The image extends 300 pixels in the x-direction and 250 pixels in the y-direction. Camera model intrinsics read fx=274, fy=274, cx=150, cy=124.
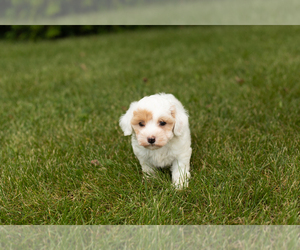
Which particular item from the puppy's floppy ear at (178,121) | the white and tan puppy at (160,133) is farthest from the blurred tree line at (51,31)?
the puppy's floppy ear at (178,121)

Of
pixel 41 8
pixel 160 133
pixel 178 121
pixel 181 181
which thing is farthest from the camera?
pixel 41 8

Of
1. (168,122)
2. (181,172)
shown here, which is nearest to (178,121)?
(168,122)

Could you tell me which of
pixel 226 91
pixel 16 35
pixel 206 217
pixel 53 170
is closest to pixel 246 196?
pixel 206 217

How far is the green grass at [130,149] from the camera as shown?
2.14 m

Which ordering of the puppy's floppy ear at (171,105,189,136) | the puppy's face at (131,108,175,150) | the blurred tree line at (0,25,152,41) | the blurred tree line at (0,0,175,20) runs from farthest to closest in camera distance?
1. the blurred tree line at (0,25,152,41)
2. the blurred tree line at (0,0,175,20)
3. the puppy's floppy ear at (171,105,189,136)
4. the puppy's face at (131,108,175,150)

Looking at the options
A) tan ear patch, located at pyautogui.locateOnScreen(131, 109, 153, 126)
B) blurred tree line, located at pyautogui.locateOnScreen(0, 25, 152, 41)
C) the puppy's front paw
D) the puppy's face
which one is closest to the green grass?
the puppy's front paw

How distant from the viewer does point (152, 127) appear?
83.9 inches

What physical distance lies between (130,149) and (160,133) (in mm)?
926

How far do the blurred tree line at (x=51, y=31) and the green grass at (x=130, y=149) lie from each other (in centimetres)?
645

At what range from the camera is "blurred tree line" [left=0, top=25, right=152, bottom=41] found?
484 inches

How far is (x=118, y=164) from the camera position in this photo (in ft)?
8.70

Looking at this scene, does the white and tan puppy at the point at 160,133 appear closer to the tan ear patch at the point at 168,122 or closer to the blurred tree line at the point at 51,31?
the tan ear patch at the point at 168,122

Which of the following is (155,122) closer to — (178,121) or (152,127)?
(152,127)

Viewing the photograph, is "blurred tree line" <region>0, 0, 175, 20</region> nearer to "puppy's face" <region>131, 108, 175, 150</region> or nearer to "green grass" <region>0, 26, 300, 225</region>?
"green grass" <region>0, 26, 300, 225</region>
